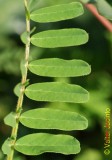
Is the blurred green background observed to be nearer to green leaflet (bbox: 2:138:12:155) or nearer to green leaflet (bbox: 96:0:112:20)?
green leaflet (bbox: 2:138:12:155)

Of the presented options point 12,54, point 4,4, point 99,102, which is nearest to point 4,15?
point 4,4

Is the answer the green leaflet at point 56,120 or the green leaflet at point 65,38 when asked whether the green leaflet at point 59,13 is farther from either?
the green leaflet at point 56,120

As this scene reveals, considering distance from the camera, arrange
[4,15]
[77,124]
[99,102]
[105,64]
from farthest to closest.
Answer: [4,15] < [105,64] < [99,102] < [77,124]

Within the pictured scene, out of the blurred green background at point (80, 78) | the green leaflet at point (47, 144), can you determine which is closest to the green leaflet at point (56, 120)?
the green leaflet at point (47, 144)

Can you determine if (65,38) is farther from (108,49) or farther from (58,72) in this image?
(108,49)


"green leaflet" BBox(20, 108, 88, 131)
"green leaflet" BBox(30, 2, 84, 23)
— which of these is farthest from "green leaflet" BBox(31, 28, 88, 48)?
"green leaflet" BBox(20, 108, 88, 131)
